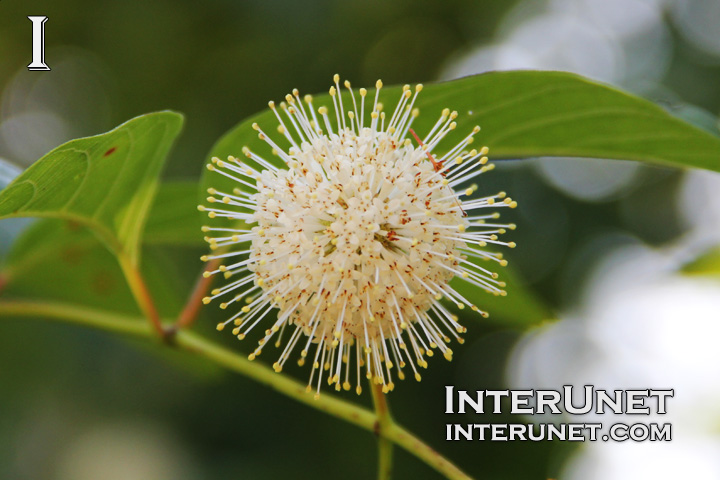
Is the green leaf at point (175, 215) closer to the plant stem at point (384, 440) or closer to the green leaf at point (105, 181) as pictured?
the green leaf at point (105, 181)

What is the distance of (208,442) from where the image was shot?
328 cm

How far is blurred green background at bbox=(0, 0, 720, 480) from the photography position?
317 cm

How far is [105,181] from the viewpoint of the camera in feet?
4.30

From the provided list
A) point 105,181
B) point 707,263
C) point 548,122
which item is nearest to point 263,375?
point 105,181

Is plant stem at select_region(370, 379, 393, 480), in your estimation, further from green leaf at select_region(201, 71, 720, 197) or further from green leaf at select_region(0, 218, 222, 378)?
green leaf at select_region(0, 218, 222, 378)

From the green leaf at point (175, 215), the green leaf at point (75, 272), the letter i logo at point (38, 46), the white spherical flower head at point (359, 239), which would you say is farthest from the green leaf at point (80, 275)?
the white spherical flower head at point (359, 239)

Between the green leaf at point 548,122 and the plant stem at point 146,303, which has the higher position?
the green leaf at point 548,122

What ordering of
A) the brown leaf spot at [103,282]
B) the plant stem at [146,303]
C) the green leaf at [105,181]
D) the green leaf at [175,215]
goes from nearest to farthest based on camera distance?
the green leaf at [105,181] → the plant stem at [146,303] → the green leaf at [175,215] → the brown leaf spot at [103,282]

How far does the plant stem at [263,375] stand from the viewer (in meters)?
1.21

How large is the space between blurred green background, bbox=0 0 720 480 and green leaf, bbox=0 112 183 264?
103cm

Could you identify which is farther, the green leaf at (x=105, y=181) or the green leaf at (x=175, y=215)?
the green leaf at (x=175, y=215)

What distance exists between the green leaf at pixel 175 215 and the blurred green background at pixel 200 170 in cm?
66

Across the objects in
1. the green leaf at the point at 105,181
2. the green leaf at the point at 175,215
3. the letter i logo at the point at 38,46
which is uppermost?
the letter i logo at the point at 38,46

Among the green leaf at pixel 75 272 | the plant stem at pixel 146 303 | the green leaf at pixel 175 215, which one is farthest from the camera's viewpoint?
the green leaf at pixel 75 272
